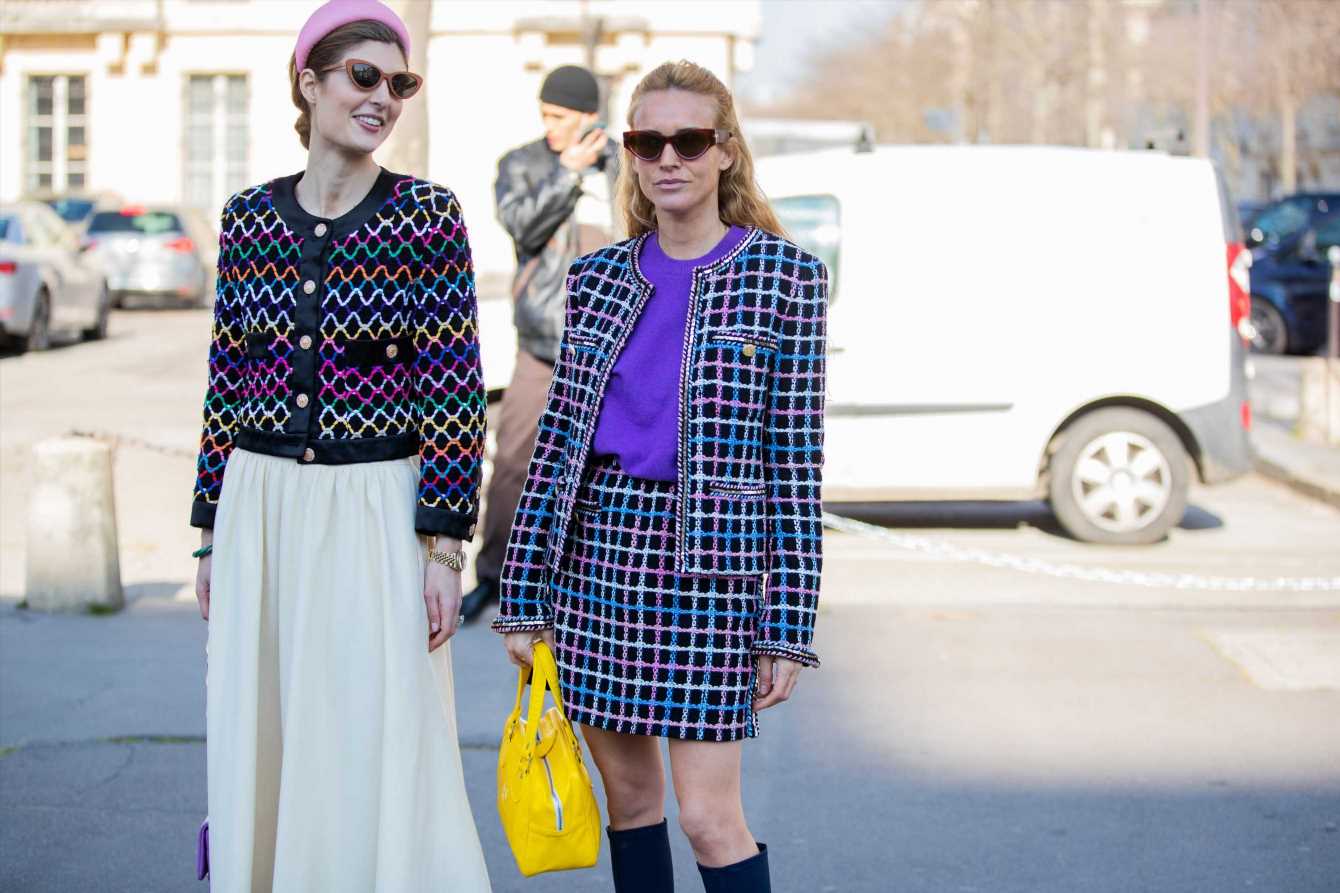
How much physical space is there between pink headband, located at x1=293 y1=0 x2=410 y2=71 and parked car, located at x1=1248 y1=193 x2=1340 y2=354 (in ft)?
72.6

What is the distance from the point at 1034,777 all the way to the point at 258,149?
34408 millimetres

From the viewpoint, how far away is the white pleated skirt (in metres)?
3.37

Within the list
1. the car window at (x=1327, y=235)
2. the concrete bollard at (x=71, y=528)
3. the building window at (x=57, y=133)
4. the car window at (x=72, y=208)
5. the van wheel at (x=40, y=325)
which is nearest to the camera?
the concrete bollard at (x=71, y=528)

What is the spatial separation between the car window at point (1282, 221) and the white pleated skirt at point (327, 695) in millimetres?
22744

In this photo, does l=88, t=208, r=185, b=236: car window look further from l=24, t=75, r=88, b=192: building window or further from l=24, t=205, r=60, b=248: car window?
l=24, t=75, r=88, b=192: building window

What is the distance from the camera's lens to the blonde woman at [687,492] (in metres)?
3.30

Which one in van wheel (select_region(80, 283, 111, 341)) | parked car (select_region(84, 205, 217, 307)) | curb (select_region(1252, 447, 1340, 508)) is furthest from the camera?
parked car (select_region(84, 205, 217, 307))

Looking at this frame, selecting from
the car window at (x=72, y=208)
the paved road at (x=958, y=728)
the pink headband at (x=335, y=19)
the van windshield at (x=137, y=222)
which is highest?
the car window at (x=72, y=208)

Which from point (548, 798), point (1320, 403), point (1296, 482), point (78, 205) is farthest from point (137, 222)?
point (548, 798)

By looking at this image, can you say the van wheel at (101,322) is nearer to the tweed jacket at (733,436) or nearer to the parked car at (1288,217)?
the parked car at (1288,217)

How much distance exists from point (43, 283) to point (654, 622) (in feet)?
59.2

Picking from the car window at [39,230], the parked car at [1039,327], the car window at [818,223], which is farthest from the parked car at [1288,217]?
the car window at [818,223]

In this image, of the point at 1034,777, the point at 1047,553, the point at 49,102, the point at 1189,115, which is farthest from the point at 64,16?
the point at 1034,777

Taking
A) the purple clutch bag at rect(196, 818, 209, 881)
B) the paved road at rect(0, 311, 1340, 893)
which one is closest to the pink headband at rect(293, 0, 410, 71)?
the purple clutch bag at rect(196, 818, 209, 881)
